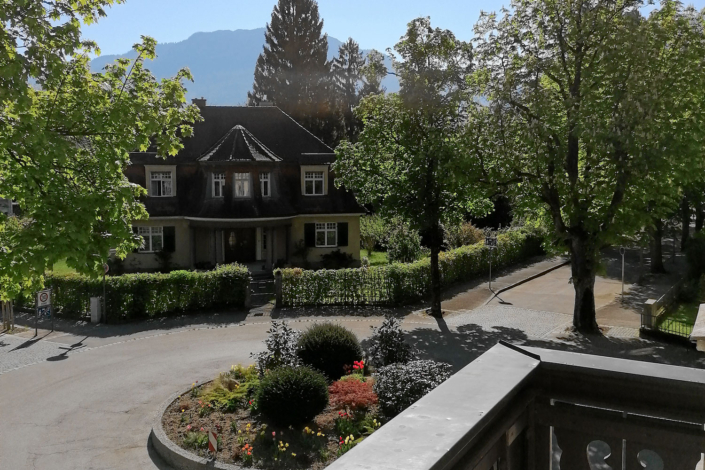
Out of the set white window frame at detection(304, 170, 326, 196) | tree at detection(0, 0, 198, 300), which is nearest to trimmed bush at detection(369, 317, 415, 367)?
tree at detection(0, 0, 198, 300)

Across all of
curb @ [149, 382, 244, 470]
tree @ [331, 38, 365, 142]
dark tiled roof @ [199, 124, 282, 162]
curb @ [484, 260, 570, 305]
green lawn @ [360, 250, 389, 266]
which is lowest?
curb @ [149, 382, 244, 470]

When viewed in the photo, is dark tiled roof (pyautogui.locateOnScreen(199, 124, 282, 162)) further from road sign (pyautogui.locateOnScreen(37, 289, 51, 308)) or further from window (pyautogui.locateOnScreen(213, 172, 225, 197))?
road sign (pyautogui.locateOnScreen(37, 289, 51, 308))

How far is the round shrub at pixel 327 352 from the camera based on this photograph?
14.5 meters

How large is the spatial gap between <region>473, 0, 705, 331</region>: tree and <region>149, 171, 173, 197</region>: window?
18324 millimetres

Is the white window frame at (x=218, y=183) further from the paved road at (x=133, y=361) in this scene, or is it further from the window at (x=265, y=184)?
the paved road at (x=133, y=361)

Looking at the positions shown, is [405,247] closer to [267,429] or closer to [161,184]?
[161,184]

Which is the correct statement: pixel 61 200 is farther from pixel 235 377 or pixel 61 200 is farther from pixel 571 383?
pixel 571 383

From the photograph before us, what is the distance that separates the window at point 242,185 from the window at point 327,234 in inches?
171

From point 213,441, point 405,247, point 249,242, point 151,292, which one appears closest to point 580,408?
point 213,441

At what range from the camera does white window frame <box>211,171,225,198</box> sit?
32031 mm

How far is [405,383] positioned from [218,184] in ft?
74.0

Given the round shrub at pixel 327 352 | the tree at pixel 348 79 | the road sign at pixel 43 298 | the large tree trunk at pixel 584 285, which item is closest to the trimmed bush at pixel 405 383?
the round shrub at pixel 327 352

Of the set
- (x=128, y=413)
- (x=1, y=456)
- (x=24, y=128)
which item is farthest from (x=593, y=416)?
(x=128, y=413)

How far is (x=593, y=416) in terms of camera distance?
98.5 inches
